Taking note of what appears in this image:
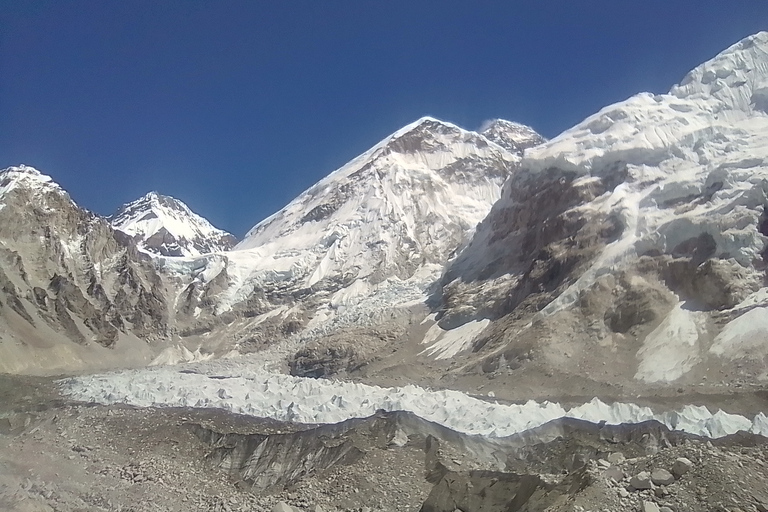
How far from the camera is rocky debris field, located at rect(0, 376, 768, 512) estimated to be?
65.7 ft

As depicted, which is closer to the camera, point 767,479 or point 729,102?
→ point 767,479

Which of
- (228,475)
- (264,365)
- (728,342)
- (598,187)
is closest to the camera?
(228,475)

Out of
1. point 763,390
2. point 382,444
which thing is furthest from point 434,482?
point 763,390

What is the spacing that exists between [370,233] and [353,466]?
108m

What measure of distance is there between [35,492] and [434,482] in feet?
47.1

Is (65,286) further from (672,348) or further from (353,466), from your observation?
(353,466)

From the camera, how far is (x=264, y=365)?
86.6 meters

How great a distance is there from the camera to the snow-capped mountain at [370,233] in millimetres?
113812

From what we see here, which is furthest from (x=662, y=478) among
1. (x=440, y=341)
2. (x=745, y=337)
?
→ (x=440, y=341)

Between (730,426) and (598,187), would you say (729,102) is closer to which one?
(598,187)

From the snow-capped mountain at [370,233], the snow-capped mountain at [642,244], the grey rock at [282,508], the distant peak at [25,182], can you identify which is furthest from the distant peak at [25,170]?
the grey rock at [282,508]

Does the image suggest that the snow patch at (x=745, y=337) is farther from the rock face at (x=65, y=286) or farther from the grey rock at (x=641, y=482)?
the rock face at (x=65, y=286)

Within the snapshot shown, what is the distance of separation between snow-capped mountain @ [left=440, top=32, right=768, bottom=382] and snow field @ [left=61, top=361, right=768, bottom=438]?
13766 millimetres

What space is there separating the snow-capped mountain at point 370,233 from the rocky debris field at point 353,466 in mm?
59508
